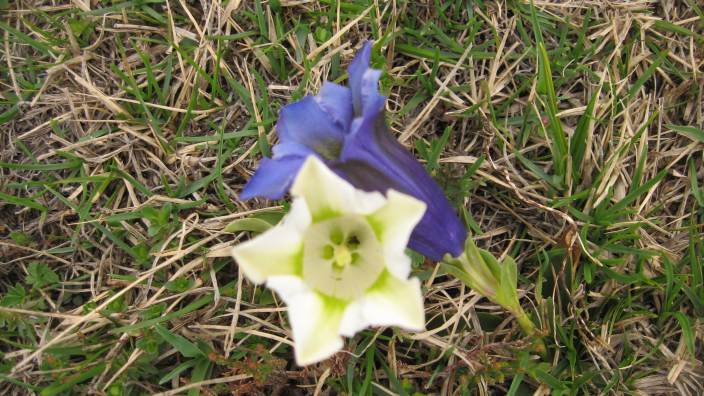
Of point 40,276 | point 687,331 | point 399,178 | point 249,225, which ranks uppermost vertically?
point 399,178

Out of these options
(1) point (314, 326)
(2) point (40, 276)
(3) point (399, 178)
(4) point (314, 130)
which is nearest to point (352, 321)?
(1) point (314, 326)

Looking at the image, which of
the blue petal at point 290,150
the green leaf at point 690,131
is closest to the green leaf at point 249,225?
the blue petal at point 290,150

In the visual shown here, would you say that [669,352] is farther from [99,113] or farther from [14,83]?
[14,83]

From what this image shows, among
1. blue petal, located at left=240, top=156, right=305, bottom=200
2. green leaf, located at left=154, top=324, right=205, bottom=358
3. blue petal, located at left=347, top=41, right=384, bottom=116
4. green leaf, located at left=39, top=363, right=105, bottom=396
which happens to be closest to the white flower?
blue petal, located at left=240, top=156, right=305, bottom=200

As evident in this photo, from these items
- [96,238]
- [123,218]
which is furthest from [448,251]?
[96,238]

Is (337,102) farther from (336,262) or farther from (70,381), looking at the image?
(70,381)

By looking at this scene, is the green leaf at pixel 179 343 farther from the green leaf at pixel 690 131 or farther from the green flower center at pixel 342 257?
the green leaf at pixel 690 131
